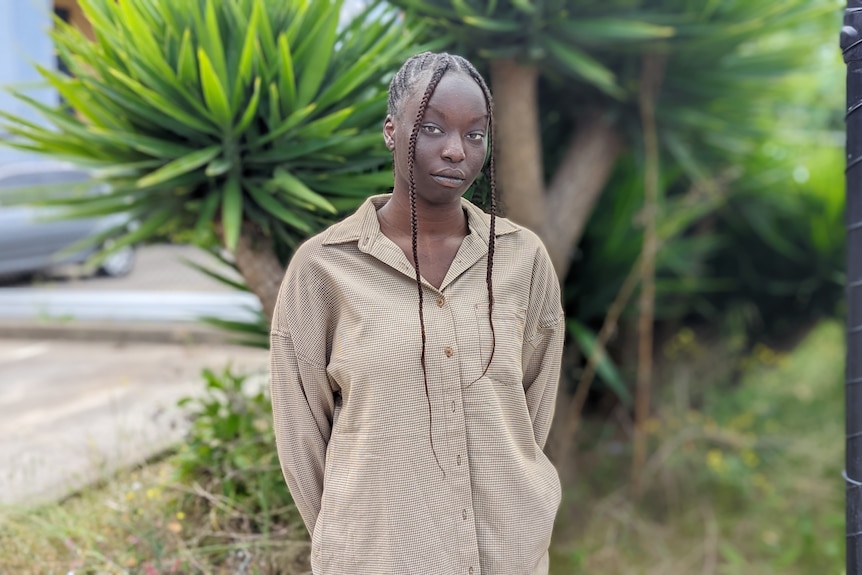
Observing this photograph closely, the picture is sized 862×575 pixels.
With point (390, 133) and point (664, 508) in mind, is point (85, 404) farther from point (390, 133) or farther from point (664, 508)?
point (390, 133)

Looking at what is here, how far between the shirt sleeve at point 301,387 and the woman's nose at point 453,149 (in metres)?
0.36

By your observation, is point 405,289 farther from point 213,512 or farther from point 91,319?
point 91,319

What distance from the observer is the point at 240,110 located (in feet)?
8.14

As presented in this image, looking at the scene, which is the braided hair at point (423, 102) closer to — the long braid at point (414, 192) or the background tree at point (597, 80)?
the long braid at point (414, 192)

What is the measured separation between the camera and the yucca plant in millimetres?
2309

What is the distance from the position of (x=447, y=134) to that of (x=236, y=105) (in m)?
1.14

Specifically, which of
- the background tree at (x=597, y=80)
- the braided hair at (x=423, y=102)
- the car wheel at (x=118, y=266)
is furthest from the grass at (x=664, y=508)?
the car wheel at (x=118, y=266)

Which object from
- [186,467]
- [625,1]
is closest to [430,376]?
[186,467]

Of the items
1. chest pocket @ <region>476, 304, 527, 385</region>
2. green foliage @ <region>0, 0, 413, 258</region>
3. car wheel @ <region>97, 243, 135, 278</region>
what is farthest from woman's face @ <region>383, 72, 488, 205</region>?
car wheel @ <region>97, 243, 135, 278</region>

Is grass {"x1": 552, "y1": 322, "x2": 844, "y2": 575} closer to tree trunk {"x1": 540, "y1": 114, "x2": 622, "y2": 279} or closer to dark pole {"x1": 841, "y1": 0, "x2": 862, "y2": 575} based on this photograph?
tree trunk {"x1": 540, "y1": 114, "x2": 622, "y2": 279}

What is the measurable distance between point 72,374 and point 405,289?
4.34 m

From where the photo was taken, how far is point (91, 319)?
6.48 meters

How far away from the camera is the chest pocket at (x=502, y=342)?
5.11ft

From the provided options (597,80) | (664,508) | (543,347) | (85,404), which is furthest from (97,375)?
(543,347)
